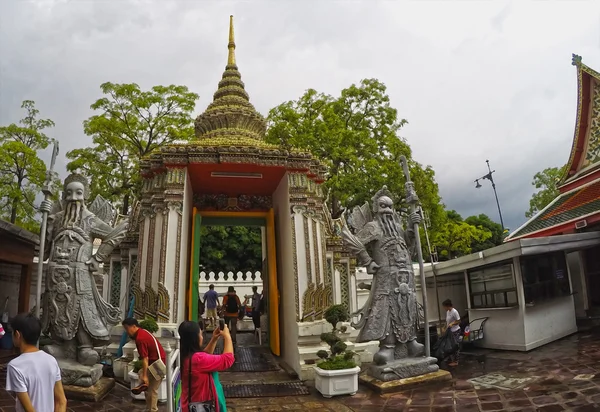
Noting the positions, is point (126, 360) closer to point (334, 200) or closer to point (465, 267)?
point (465, 267)

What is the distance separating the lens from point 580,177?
43.7 feet

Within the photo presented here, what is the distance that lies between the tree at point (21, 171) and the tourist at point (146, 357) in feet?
44.3

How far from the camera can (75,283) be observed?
6457 mm

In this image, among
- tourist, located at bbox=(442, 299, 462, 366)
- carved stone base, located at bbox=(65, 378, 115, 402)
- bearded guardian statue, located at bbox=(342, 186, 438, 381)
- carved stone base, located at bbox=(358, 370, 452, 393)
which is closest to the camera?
carved stone base, located at bbox=(65, 378, 115, 402)

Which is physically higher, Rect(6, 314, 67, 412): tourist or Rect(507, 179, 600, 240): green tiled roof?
Rect(507, 179, 600, 240): green tiled roof

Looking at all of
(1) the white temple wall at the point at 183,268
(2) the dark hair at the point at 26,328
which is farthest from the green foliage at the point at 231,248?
(2) the dark hair at the point at 26,328

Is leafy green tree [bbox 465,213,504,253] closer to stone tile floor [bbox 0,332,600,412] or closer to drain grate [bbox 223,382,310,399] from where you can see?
stone tile floor [bbox 0,332,600,412]

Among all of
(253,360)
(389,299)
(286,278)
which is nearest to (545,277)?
(389,299)

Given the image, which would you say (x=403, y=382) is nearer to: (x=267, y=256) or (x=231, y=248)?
(x=267, y=256)

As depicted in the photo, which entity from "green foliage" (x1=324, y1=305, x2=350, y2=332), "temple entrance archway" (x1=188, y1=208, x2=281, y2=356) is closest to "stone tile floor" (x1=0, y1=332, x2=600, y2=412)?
"green foliage" (x1=324, y1=305, x2=350, y2=332)

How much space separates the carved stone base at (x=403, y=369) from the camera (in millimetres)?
6754

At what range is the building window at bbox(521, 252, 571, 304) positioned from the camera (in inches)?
374

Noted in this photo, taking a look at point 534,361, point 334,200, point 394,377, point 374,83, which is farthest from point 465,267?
point 374,83

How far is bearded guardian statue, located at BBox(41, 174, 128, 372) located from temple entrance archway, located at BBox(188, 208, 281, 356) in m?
2.27
